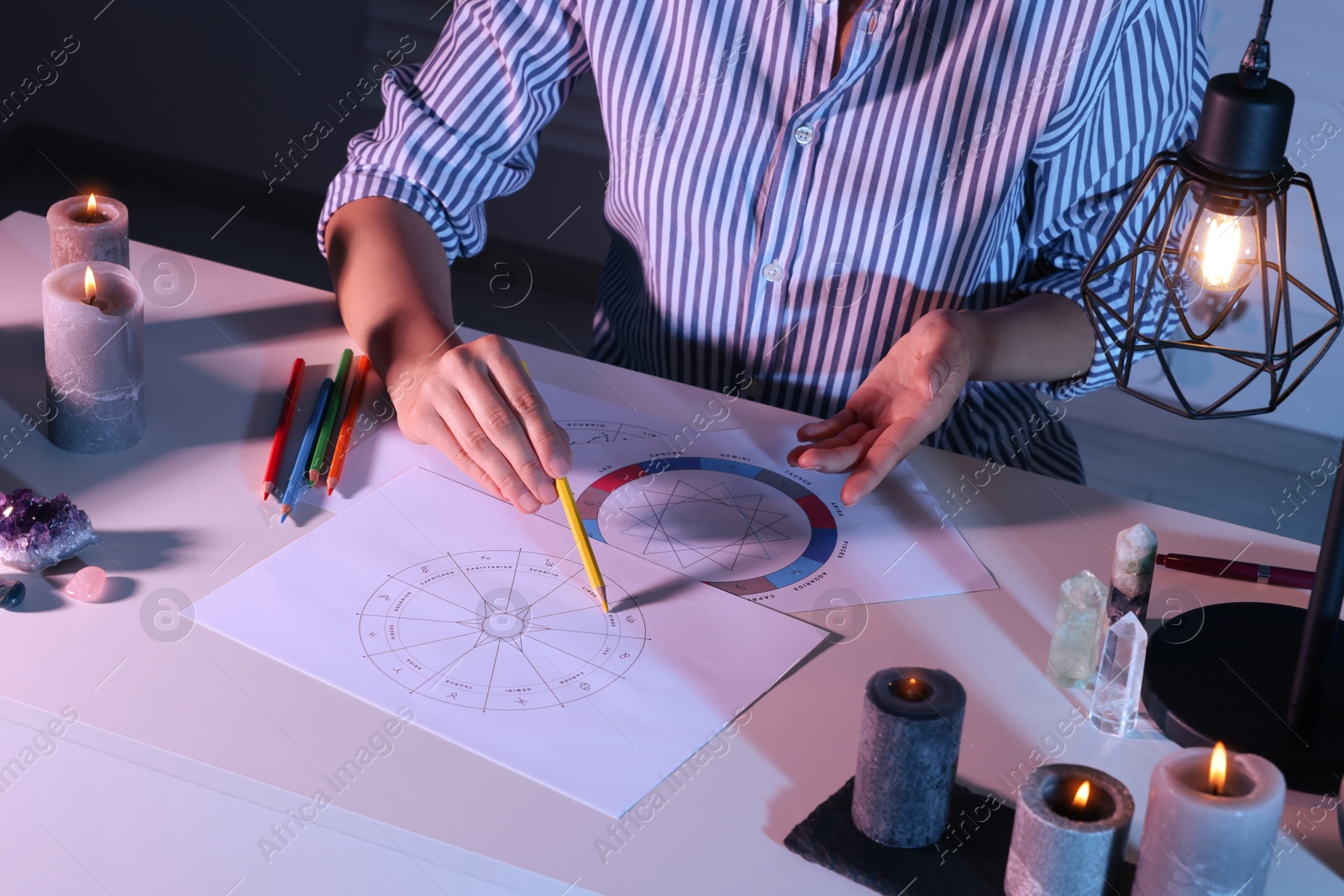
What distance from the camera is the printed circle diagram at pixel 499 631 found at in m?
0.74

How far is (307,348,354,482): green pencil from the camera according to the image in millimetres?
914

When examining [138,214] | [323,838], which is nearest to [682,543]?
[323,838]

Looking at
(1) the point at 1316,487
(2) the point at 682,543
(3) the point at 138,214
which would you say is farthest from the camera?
(3) the point at 138,214

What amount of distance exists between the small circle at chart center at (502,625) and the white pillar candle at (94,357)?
343mm

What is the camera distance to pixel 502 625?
783 mm

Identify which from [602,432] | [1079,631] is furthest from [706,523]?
[1079,631]

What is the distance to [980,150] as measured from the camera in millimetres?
1126

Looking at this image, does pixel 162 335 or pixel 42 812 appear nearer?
pixel 42 812

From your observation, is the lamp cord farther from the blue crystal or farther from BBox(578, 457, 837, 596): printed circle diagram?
the blue crystal

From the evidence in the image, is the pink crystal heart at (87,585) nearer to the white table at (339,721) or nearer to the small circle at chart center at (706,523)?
the white table at (339,721)


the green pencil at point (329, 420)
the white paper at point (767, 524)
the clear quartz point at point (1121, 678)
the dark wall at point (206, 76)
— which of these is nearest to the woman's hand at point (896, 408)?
the white paper at point (767, 524)

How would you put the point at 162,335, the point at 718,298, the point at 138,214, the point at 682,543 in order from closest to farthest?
the point at 682,543
the point at 162,335
the point at 718,298
the point at 138,214

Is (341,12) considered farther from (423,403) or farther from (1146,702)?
(1146,702)

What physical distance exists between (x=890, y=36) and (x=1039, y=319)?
0.28 m
